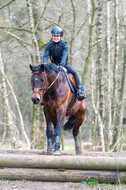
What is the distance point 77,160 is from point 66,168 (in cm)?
28

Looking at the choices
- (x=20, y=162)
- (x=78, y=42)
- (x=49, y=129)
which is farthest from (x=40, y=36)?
(x=20, y=162)

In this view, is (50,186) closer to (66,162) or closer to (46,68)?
(66,162)

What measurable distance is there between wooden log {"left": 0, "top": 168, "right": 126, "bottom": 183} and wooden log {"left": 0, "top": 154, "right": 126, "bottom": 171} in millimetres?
96

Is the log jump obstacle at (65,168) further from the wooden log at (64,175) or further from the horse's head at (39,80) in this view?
the horse's head at (39,80)

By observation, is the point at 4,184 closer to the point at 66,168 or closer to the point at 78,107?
Result: the point at 66,168

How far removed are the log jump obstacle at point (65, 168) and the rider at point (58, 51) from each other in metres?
1.97

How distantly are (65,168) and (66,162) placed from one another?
0.49 feet

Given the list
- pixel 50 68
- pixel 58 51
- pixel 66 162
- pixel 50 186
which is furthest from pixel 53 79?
pixel 50 186

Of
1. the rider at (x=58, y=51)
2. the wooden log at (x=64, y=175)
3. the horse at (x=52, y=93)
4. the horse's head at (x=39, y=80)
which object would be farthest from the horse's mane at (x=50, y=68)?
the wooden log at (x=64, y=175)

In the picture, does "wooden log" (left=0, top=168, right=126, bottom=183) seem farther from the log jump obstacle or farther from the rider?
the rider

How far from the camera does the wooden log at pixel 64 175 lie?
5011 millimetres

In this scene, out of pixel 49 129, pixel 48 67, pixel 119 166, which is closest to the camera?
pixel 119 166

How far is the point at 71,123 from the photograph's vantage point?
7500mm

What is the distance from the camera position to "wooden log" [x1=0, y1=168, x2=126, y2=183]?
501cm
